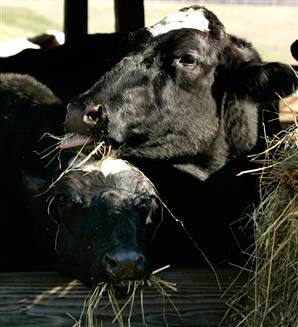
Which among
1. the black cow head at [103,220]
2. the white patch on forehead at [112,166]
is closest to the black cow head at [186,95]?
the white patch on forehead at [112,166]

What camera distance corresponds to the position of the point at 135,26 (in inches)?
293

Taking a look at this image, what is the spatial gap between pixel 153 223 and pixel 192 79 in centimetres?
90

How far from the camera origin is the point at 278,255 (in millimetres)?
4004

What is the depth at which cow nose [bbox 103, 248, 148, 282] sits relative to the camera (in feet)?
13.6

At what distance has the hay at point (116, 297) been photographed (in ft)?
13.7

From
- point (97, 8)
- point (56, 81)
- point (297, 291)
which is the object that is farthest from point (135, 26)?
Answer: point (97, 8)

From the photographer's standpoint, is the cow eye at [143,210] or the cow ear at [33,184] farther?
the cow ear at [33,184]

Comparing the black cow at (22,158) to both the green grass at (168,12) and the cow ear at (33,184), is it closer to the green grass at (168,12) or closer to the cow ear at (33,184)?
the cow ear at (33,184)

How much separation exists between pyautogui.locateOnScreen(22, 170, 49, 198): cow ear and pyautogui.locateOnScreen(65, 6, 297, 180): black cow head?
39 cm

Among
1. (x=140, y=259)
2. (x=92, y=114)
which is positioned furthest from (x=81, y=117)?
(x=140, y=259)

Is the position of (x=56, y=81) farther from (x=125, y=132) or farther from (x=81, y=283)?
(x=81, y=283)

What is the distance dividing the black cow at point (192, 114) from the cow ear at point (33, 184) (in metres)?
0.40

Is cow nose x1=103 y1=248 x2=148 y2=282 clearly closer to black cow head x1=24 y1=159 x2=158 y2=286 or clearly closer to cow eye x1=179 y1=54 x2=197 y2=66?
black cow head x1=24 y1=159 x2=158 y2=286

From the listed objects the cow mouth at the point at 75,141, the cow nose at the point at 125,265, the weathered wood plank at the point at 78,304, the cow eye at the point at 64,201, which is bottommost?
the weathered wood plank at the point at 78,304
